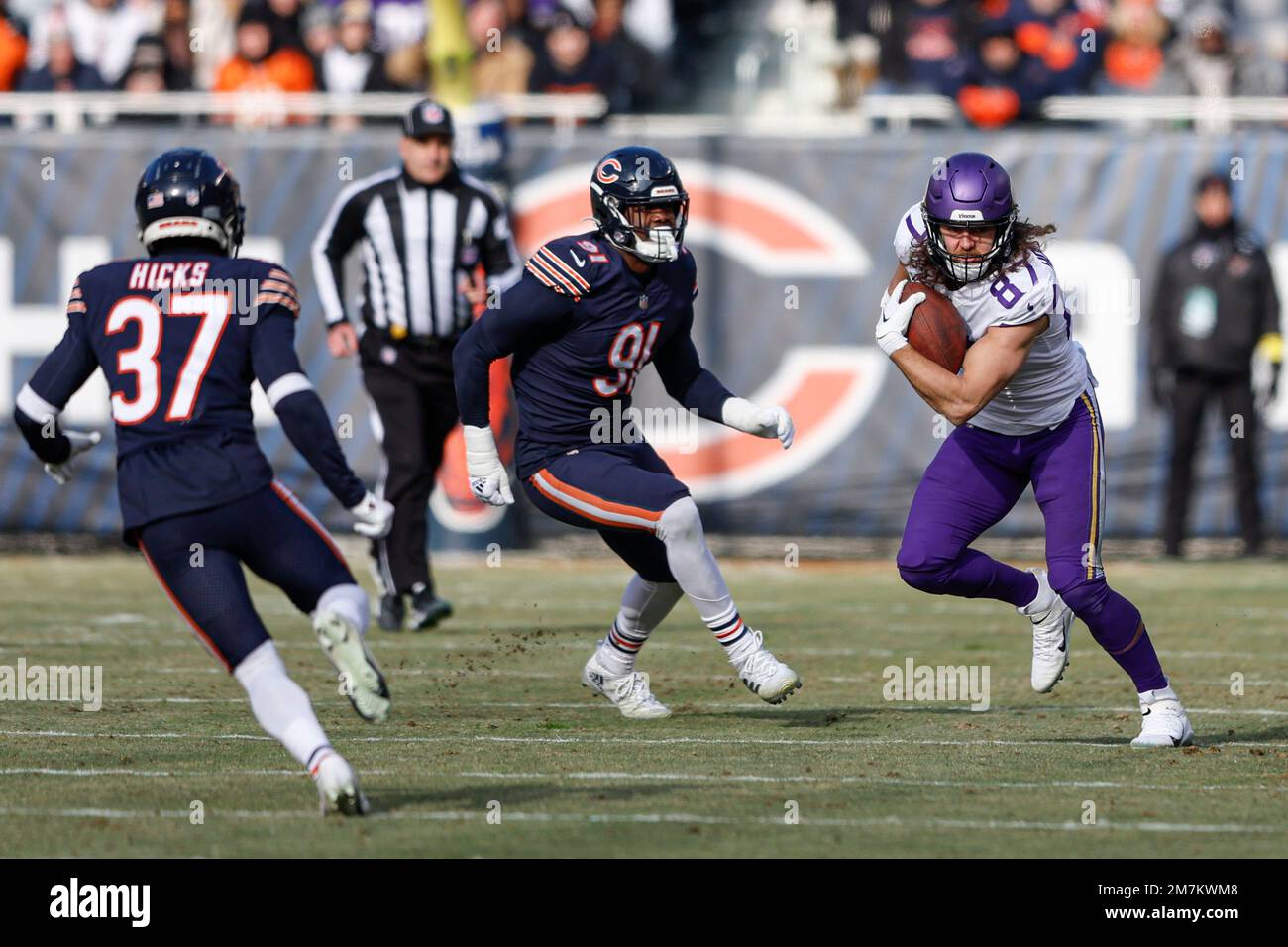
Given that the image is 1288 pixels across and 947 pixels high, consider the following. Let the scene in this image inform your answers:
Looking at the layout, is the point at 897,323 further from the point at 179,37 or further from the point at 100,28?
the point at 100,28

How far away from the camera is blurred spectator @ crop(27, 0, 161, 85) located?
15016mm

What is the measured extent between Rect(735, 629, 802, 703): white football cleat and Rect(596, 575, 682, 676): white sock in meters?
0.49

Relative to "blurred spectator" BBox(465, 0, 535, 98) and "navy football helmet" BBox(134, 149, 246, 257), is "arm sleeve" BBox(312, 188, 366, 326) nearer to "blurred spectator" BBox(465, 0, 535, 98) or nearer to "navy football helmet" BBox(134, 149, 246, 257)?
"navy football helmet" BBox(134, 149, 246, 257)

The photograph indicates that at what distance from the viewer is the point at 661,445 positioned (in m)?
13.0

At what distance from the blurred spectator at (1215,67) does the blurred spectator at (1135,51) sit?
173mm

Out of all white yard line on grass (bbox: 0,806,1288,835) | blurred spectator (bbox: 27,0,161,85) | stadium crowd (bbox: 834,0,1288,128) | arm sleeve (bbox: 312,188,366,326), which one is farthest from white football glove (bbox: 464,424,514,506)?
blurred spectator (bbox: 27,0,161,85)

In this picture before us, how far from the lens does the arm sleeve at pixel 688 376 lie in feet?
24.0

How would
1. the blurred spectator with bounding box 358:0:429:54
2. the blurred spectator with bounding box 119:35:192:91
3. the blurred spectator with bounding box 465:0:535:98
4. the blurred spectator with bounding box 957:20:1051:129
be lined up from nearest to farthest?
the blurred spectator with bounding box 957:20:1051:129, the blurred spectator with bounding box 119:35:192:91, the blurred spectator with bounding box 465:0:535:98, the blurred spectator with bounding box 358:0:429:54

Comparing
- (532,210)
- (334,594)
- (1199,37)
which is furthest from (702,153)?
(334,594)

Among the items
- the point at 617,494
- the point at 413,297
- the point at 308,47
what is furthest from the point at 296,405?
the point at 308,47

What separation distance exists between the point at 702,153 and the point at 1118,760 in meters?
7.48

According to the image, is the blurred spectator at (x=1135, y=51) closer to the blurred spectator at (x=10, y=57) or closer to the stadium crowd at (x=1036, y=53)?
the stadium crowd at (x=1036, y=53)

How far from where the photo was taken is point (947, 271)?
6.56 metres
